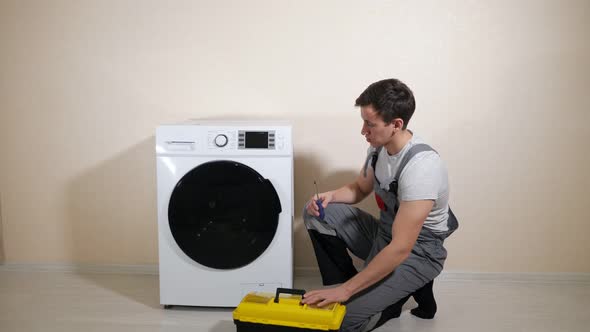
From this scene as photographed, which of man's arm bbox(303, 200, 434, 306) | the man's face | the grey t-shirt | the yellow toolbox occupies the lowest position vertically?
the yellow toolbox

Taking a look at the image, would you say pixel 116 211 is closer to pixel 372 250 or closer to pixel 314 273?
pixel 314 273

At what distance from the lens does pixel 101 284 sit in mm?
2717

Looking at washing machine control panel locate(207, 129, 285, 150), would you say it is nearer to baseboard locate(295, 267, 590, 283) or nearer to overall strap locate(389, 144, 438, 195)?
overall strap locate(389, 144, 438, 195)

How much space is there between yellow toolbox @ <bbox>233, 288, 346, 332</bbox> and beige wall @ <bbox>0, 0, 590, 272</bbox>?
97 cm

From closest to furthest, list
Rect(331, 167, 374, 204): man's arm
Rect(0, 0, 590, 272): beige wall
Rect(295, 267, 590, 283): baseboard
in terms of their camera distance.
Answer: Rect(331, 167, 374, 204): man's arm → Rect(0, 0, 590, 272): beige wall → Rect(295, 267, 590, 283): baseboard

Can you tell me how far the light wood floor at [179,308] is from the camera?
2.24 m

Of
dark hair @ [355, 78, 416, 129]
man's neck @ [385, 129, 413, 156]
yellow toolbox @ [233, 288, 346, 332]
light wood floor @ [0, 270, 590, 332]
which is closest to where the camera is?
yellow toolbox @ [233, 288, 346, 332]

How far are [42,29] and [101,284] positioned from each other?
130 centimetres

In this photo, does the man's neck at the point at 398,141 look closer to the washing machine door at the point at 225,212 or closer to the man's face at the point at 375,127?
the man's face at the point at 375,127

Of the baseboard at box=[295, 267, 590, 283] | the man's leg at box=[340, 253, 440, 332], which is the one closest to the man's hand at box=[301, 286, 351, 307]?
the man's leg at box=[340, 253, 440, 332]

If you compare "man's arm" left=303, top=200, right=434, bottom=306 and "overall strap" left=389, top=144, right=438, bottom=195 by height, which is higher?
"overall strap" left=389, top=144, right=438, bottom=195

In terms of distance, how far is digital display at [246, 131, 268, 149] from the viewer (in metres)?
A: 2.26

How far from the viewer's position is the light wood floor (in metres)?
2.24

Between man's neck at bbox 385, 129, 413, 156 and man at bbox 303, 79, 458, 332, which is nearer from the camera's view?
man at bbox 303, 79, 458, 332
